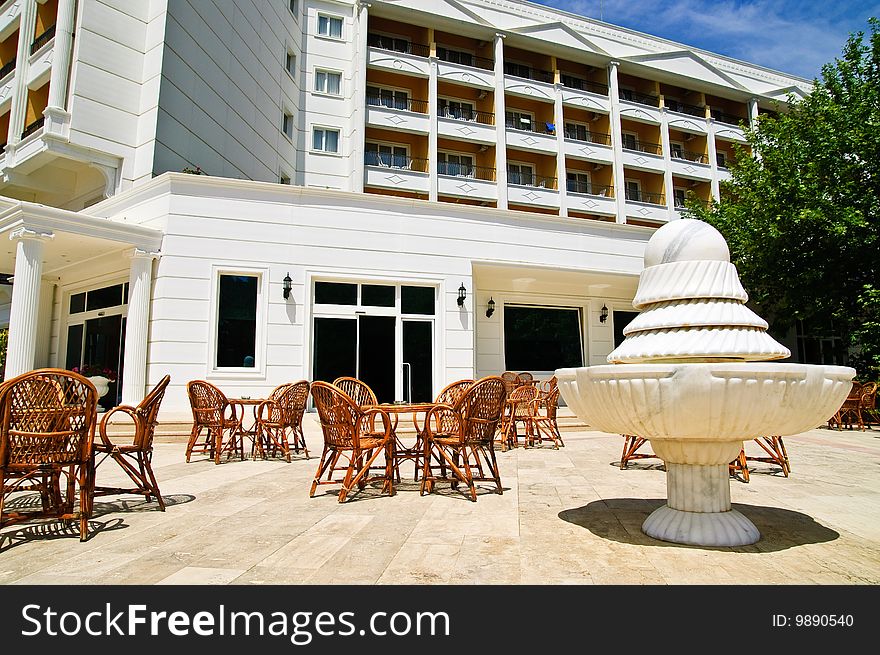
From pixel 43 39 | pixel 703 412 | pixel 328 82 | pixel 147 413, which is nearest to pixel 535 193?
pixel 328 82

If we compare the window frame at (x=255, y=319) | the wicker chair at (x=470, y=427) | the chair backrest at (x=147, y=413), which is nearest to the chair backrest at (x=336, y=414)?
the wicker chair at (x=470, y=427)

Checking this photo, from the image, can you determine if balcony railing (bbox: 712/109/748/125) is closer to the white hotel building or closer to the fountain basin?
the white hotel building

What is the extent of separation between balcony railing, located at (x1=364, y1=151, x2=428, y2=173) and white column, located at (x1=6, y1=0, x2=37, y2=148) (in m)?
10.9

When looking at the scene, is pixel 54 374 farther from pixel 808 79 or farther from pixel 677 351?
pixel 808 79

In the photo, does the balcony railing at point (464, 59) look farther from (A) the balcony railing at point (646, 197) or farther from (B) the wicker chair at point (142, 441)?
Result: (B) the wicker chair at point (142, 441)

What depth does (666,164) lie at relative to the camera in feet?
84.5

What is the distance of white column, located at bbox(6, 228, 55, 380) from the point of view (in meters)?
9.50

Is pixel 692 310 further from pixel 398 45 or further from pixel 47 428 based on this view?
pixel 398 45

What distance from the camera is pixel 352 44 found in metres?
22.9

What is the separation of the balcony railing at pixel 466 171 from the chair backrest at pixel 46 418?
21024mm

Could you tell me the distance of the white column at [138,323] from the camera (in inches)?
408

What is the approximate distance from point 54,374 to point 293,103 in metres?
20.2

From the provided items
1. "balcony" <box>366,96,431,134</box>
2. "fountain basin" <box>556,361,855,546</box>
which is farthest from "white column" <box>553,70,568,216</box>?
"fountain basin" <box>556,361,855,546</box>

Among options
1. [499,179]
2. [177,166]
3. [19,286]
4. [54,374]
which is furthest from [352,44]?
[54,374]
